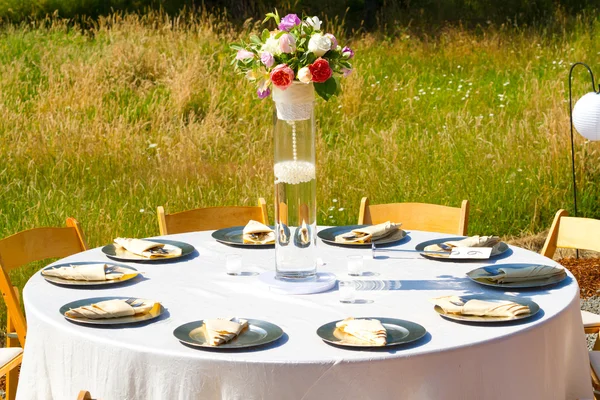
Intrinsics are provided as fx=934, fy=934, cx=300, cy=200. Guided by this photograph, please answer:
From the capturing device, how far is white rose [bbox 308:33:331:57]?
303 cm

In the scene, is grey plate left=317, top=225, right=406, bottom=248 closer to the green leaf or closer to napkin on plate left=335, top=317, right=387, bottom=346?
the green leaf

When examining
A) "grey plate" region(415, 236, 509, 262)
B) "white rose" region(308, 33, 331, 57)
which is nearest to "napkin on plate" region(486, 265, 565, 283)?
"grey plate" region(415, 236, 509, 262)

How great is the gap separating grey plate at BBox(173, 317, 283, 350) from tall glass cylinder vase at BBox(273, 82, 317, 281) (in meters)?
0.49

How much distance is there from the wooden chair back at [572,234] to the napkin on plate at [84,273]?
5.85 feet

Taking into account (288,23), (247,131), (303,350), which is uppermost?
(288,23)

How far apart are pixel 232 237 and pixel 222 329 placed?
4.49 feet

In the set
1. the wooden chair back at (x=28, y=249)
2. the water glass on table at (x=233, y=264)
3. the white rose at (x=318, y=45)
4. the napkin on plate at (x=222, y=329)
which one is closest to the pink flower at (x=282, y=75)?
the white rose at (x=318, y=45)

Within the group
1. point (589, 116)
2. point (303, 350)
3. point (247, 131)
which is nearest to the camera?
point (303, 350)

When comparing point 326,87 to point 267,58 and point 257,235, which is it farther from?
point 257,235

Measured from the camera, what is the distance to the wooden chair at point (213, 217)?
4.49 meters

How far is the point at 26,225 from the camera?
6328 mm

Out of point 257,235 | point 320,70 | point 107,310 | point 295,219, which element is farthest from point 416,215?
point 107,310

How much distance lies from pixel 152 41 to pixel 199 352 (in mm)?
8576

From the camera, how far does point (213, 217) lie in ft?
15.1
